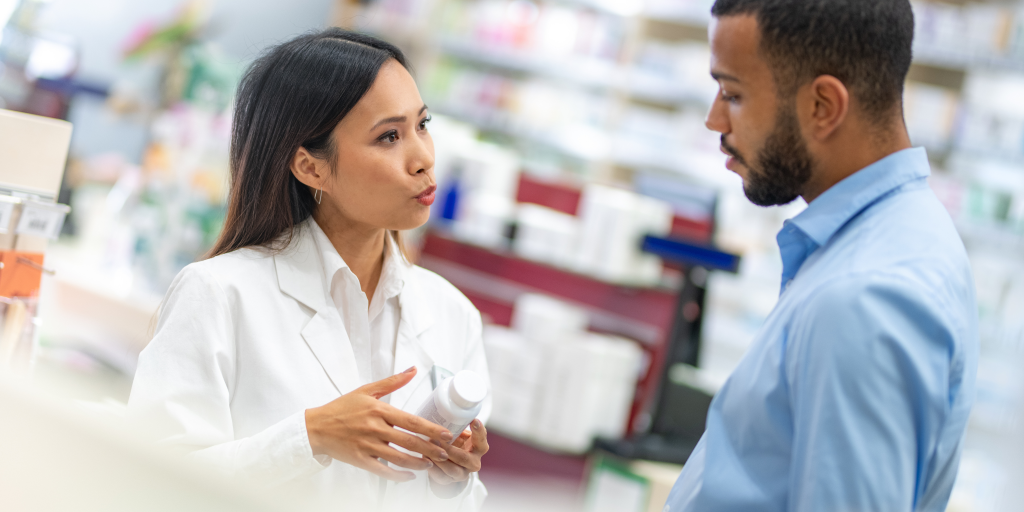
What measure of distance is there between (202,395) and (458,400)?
376 mm

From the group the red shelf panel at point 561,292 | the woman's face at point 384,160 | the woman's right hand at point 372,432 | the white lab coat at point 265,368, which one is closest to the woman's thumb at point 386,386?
the woman's right hand at point 372,432

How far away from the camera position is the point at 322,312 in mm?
1249

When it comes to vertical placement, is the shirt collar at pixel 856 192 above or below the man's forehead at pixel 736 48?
below

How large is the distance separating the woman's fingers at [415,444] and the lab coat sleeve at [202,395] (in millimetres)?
128

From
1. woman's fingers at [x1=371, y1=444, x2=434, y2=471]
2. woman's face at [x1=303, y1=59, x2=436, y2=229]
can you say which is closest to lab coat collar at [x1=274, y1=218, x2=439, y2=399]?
woman's face at [x1=303, y1=59, x2=436, y2=229]

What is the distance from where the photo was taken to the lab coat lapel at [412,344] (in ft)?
4.13

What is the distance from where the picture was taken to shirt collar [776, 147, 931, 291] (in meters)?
0.99

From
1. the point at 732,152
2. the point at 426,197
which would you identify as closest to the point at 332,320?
the point at 426,197

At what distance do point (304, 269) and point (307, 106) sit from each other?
0.88ft

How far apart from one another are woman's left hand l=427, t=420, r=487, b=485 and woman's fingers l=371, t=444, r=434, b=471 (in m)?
0.06

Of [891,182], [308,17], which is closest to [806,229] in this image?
[891,182]

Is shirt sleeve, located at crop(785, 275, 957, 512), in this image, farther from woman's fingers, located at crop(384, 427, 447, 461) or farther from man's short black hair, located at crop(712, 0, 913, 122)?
woman's fingers, located at crop(384, 427, 447, 461)

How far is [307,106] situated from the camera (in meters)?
1.25

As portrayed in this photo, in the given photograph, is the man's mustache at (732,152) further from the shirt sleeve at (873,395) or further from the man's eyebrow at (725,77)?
the shirt sleeve at (873,395)
